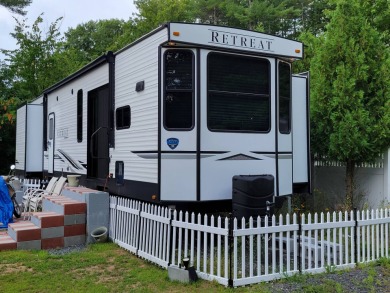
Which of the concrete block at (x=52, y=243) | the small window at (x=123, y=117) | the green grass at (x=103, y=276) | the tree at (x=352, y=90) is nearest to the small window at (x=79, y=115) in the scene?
the small window at (x=123, y=117)

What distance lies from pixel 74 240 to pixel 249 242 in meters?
3.36

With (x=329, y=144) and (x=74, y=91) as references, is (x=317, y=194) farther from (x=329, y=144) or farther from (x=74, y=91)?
(x=74, y=91)

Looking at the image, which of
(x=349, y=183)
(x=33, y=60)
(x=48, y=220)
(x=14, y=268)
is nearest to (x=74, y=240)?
(x=48, y=220)

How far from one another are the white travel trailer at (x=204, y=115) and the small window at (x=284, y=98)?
2cm

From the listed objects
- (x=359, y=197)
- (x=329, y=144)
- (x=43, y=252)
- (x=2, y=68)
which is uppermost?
(x=2, y=68)

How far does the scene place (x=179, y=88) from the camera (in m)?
5.89

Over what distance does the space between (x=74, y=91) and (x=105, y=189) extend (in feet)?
9.88

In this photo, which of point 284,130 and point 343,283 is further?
point 284,130

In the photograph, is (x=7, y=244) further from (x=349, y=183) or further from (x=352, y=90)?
(x=352, y=90)

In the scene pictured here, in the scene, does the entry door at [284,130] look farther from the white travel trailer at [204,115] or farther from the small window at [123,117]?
the small window at [123,117]

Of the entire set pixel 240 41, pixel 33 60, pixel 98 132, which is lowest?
pixel 98 132

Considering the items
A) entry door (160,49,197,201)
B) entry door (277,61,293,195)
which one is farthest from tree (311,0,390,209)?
entry door (160,49,197,201)

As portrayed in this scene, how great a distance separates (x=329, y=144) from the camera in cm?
889

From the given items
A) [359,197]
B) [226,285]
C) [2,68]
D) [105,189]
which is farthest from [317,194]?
[2,68]
